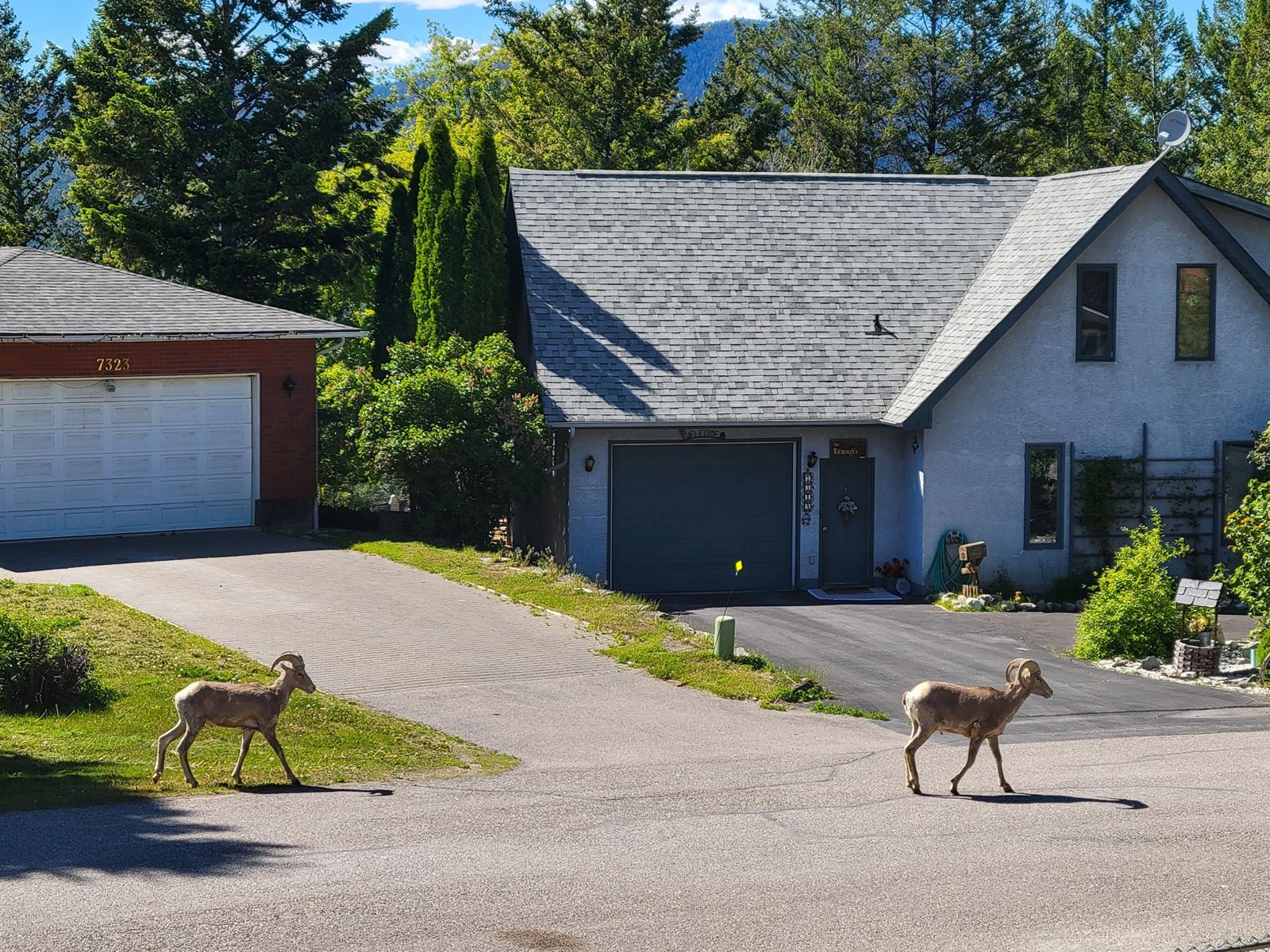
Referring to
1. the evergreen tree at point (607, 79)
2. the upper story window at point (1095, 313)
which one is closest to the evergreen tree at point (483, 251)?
the upper story window at point (1095, 313)

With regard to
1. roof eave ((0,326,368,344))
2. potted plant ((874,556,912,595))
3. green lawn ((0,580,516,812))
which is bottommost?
green lawn ((0,580,516,812))

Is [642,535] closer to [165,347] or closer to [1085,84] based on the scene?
[165,347]

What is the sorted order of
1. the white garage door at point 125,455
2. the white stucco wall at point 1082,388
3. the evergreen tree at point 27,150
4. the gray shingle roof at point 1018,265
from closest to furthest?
the white garage door at point 125,455, the gray shingle roof at point 1018,265, the white stucco wall at point 1082,388, the evergreen tree at point 27,150

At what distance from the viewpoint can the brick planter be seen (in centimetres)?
1891

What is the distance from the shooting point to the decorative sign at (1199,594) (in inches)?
751

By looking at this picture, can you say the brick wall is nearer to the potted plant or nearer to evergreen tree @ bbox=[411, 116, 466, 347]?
evergreen tree @ bbox=[411, 116, 466, 347]

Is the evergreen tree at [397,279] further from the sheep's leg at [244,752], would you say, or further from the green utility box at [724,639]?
the sheep's leg at [244,752]

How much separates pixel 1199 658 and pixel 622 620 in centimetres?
715

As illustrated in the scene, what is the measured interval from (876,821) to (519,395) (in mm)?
14062

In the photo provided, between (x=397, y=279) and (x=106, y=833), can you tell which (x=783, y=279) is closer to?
(x=397, y=279)

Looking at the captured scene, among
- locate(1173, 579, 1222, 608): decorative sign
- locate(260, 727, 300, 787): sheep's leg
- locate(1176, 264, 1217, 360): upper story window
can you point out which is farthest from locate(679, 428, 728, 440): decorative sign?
locate(260, 727, 300, 787): sheep's leg

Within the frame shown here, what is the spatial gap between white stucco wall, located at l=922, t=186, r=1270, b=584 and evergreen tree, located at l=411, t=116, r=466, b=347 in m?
8.42

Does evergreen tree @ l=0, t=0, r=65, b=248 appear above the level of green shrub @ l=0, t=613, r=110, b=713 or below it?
above

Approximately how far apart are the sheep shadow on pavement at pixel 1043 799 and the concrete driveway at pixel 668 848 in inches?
1.5
